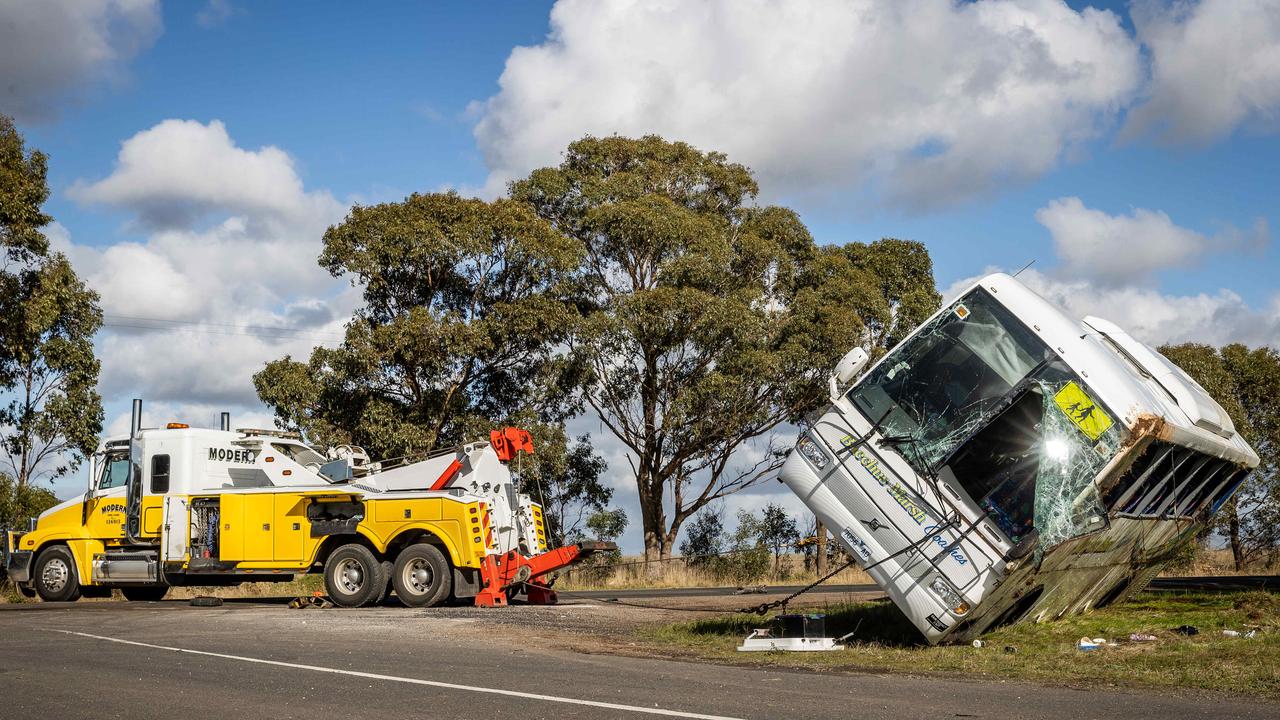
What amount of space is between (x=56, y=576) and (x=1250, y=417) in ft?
105

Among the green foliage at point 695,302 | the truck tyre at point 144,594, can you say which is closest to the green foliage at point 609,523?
the green foliage at point 695,302

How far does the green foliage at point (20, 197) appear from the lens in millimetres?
25094

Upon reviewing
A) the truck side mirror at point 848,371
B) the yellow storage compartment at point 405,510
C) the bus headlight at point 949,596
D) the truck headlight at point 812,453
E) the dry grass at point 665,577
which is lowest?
the bus headlight at point 949,596

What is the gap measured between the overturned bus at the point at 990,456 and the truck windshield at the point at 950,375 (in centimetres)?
1

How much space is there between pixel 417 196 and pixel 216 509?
11.7 metres

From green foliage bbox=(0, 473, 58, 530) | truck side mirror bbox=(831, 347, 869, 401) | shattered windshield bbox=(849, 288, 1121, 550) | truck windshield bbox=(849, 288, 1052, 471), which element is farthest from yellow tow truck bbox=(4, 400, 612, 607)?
shattered windshield bbox=(849, 288, 1121, 550)

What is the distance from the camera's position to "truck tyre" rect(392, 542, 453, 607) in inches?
712

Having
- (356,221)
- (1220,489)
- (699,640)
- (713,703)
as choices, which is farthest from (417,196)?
(713,703)

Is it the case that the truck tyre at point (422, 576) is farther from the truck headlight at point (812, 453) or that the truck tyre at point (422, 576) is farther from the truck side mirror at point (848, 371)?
the truck side mirror at point (848, 371)

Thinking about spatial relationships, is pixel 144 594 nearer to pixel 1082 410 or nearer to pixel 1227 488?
pixel 1082 410

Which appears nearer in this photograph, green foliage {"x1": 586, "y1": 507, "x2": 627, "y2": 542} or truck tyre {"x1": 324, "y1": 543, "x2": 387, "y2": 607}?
truck tyre {"x1": 324, "y1": 543, "x2": 387, "y2": 607}

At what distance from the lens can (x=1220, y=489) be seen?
41.3ft

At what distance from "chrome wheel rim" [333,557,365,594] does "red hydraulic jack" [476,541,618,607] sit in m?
2.00

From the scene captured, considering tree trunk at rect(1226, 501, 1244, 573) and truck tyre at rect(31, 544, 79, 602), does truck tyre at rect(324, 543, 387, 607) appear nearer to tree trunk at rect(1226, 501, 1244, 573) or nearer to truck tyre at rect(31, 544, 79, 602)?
truck tyre at rect(31, 544, 79, 602)
